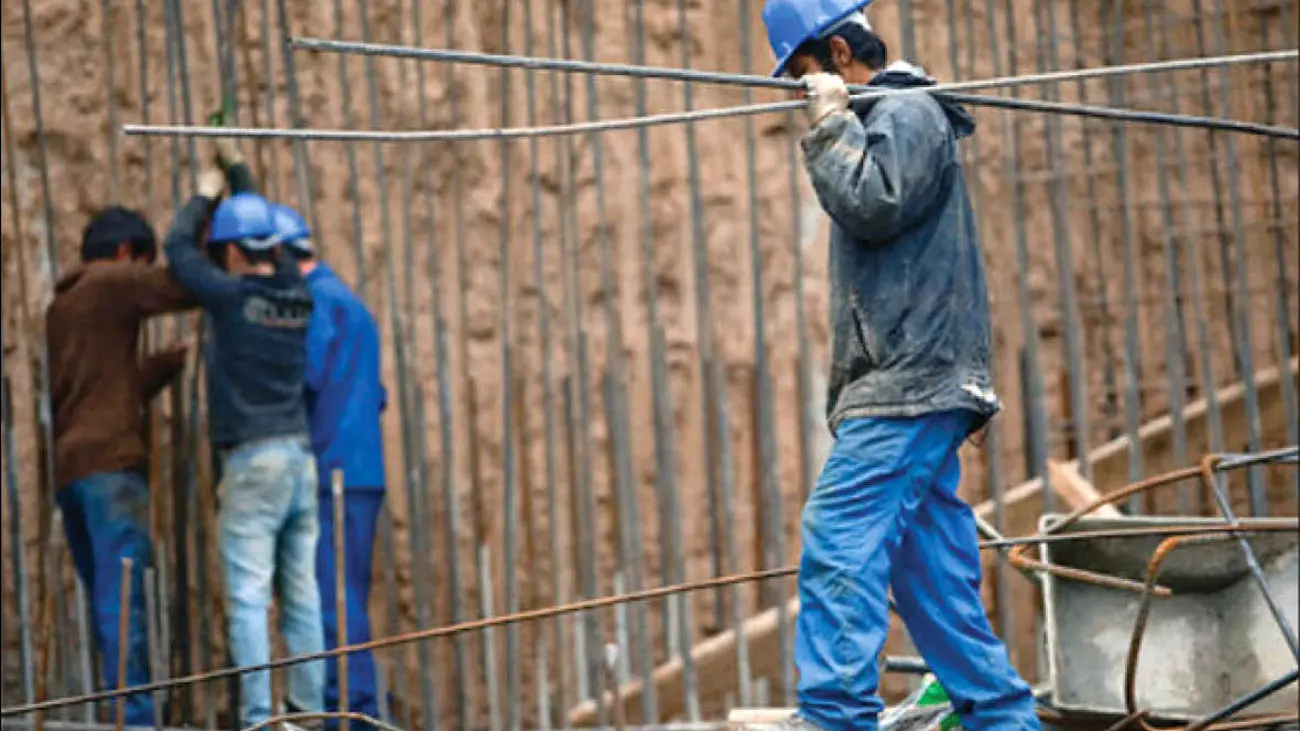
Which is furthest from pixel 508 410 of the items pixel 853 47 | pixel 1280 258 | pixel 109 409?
pixel 853 47

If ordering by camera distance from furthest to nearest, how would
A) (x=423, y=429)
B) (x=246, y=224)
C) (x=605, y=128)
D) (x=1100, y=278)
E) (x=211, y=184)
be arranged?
(x=1100, y=278) < (x=423, y=429) < (x=211, y=184) < (x=246, y=224) < (x=605, y=128)

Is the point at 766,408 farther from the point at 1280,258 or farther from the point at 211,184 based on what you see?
the point at 1280,258

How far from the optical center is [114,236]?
367 inches

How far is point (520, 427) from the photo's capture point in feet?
31.8

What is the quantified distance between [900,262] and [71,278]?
3.88m

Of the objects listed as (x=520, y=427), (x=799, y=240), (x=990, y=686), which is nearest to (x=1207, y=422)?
(x=799, y=240)

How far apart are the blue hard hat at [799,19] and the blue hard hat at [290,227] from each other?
318cm

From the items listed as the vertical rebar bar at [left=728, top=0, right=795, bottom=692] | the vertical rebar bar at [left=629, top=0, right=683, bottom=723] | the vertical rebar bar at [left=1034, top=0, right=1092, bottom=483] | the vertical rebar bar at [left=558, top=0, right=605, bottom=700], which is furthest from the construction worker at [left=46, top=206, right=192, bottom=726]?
the vertical rebar bar at [left=1034, top=0, right=1092, bottom=483]

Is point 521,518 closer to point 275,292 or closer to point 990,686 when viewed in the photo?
point 275,292

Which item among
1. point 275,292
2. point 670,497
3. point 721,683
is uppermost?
point 275,292

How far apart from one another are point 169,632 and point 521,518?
1236 millimetres

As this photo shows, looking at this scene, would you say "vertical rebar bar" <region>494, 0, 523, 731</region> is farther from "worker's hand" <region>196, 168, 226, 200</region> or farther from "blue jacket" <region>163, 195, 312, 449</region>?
"worker's hand" <region>196, 168, 226, 200</region>

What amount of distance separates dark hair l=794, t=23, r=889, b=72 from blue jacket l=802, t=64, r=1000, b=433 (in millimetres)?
58

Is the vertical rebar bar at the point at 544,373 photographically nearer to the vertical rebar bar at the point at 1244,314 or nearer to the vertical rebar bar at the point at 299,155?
the vertical rebar bar at the point at 299,155
